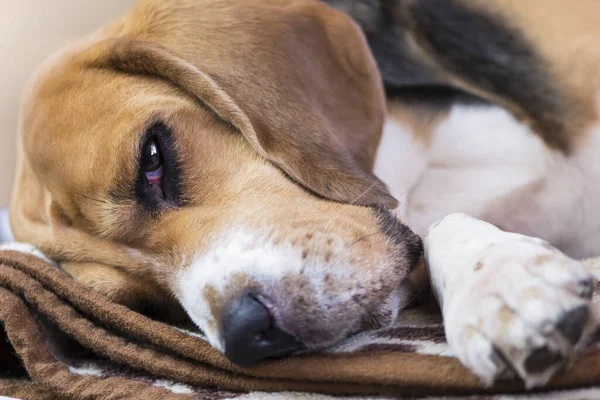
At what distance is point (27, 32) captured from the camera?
2.75m

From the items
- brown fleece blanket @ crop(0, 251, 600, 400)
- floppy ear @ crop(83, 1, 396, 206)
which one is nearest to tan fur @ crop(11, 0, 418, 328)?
floppy ear @ crop(83, 1, 396, 206)

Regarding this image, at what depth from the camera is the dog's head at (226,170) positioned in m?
1.13

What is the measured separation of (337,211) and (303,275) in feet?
0.74

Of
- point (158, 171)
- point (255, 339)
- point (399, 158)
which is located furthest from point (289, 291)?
point (399, 158)

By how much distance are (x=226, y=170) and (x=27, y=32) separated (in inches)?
72.8

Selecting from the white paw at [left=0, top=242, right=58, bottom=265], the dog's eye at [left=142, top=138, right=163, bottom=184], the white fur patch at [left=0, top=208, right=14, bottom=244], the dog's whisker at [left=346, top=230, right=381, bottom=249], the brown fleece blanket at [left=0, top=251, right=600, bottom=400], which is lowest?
the white fur patch at [left=0, top=208, right=14, bottom=244]

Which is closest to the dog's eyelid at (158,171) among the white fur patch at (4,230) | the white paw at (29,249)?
the white paw at (29,249)

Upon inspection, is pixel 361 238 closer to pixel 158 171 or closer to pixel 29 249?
pixel 158 171

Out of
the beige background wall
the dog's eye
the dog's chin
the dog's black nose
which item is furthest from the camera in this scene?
the beige background wall

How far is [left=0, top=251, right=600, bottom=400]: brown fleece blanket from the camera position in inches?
35.6

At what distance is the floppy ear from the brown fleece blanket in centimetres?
39

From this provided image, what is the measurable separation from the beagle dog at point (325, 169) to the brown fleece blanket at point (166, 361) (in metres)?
0.04

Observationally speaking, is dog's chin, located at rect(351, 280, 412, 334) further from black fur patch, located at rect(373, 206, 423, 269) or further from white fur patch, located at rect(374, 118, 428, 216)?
white fur patch, located at rect(374, 118, 428, 216)

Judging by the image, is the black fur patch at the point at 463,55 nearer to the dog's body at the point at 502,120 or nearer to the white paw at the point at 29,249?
the dog's body at the point at 502,120
